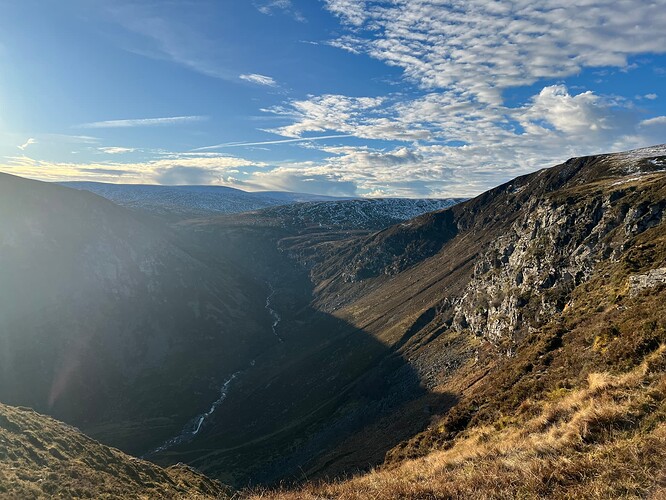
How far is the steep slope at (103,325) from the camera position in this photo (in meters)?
119

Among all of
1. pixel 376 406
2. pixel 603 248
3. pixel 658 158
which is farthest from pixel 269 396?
pixel 658 158

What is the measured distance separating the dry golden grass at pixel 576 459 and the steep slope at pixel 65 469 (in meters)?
18.0

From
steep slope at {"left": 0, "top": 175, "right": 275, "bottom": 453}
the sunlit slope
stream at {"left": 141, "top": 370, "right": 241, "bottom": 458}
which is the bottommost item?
stream at {"left": 141, "top": 370, "right": 241, "bottom": 458}

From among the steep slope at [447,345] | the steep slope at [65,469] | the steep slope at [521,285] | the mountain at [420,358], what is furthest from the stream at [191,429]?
the steep slope at [65,469]

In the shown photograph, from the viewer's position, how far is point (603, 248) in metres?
60.8

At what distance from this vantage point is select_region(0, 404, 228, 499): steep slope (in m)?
24.0

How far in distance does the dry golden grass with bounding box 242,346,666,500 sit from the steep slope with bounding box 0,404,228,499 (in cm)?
1801

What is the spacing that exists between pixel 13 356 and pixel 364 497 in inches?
5952

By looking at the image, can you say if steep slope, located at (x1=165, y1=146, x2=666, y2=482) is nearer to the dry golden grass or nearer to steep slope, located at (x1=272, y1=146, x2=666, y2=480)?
steep slope, located at (x1=272, y1=146, x2=666, y2=480)

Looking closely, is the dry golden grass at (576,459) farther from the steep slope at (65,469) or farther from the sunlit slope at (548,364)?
the steep slope at (65,469)

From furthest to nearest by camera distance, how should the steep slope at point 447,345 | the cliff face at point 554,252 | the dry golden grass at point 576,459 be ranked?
the cliff face at point 554,252, the steep slope at point 447,345, the dry golden grass at point 576,459

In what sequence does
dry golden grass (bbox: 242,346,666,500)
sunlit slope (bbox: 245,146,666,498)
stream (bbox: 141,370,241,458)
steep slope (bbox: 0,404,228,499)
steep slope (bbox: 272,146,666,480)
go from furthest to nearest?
stream (bbox: 141,370,241,458) < steep slope (bbox: 272,146,666,480) < steep slope (bbox: 0,404,228,499) < sunlit slope (bbox: 245,146,666,498) < dry golden grass (bbox: 242,346,666,500)

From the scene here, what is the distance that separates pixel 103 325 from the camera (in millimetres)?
144625

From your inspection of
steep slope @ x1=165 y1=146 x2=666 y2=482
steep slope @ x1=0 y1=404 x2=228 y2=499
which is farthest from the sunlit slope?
steep slope @ x1=0 y1=404 x2=228 y2=499
